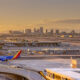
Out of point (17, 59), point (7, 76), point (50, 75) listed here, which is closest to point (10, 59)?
point (17, 59)

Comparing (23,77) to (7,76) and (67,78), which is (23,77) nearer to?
(7,76)

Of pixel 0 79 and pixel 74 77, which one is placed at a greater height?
pixel 74 77

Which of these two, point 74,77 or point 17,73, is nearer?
point 74,77

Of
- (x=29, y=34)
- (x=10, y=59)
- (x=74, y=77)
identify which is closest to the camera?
(x=74, y=77)

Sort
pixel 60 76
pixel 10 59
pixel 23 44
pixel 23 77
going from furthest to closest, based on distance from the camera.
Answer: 1. pixel 23 44
2. pixel 10 59
3. pixel 23 77
4. pixel 60 76

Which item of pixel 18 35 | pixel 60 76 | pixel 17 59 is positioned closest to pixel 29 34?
pixel 18 35

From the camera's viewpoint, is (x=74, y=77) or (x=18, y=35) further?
(x=18, y=35)

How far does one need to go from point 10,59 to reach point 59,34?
257ft

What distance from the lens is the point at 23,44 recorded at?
186 feet

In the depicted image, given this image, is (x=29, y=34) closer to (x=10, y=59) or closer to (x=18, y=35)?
(x=18, y=35)

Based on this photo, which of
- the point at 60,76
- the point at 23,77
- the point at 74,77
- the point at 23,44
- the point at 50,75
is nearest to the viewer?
the point at 74,77

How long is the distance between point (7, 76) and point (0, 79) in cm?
106

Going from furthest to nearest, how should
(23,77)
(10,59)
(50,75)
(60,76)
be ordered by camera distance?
(10,59)
(23,77)
(50,75)
(60,76)

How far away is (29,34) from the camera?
10688 cm
